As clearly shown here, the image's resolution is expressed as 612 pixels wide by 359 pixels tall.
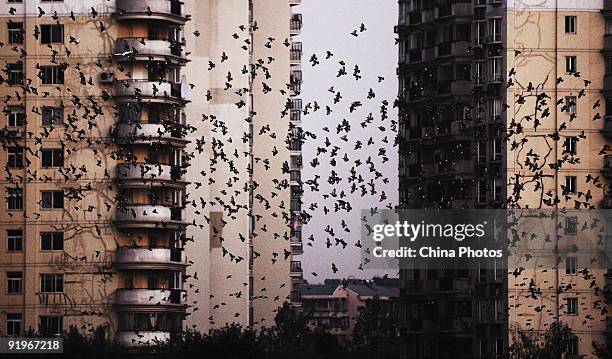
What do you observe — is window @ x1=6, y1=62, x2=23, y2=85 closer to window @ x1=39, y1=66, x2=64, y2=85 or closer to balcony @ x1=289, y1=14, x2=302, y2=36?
window @ x1=39, y1=66, x2=64, y2=85

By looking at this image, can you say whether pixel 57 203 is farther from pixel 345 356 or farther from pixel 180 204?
pixel 345 356

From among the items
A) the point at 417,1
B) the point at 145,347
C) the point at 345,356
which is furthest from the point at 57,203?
the point at 417,1

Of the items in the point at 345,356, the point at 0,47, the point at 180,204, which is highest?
the point at 0,47

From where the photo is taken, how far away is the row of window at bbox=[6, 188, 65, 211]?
96.2ft

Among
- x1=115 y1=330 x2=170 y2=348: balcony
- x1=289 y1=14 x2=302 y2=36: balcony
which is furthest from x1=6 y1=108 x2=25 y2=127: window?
x1=289 y1=14 x2=302 y2=36: balcony

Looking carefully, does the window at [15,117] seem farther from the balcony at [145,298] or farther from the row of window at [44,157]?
the balcony at [145,298]

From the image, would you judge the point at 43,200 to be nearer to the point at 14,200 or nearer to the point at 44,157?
the point at 14,200

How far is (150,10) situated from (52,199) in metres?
3.92

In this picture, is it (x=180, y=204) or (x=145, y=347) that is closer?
(x=145, y=347)

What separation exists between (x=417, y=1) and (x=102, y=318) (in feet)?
31.2

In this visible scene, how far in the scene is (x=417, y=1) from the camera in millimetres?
32875

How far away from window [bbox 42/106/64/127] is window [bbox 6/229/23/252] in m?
2.04

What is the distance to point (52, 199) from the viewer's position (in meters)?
29.4

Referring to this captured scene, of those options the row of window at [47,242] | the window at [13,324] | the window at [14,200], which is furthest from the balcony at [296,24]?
the window at [13,324]
